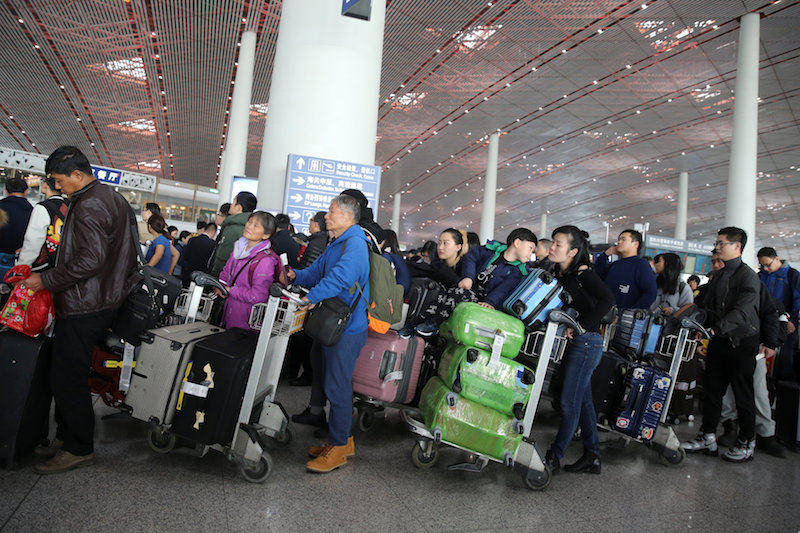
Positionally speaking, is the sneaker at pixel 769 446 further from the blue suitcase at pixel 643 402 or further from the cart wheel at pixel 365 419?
the cart wheel at pixel 365 419

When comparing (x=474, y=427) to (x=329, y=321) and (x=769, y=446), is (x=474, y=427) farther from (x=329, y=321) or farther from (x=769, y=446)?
(x=769, y=446)

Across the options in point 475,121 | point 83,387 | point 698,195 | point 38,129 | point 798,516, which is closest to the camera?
point 83,387

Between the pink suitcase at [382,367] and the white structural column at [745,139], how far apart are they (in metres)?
11.8

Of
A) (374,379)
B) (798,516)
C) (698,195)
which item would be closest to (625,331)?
(798,516)

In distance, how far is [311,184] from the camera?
20.3 ft

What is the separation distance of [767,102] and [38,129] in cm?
3546

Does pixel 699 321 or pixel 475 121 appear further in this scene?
pixel 475 121

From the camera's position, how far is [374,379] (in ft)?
11.5

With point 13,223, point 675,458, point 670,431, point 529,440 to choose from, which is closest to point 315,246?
point 529,440

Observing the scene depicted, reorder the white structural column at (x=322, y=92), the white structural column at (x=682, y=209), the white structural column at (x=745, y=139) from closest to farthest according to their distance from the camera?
the white structural column at (x=322, y=92)
the white structural column at (x=745, y=139)
the white structural column at (x=682, y=209)

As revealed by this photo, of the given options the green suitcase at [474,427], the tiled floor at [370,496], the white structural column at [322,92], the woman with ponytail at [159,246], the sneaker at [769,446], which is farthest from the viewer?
the white structural column at [322,92]

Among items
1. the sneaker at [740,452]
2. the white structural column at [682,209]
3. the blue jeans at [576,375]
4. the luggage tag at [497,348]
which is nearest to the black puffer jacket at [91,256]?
the luggage tag at [497,348]

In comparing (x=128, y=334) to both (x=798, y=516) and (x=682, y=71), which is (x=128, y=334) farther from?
(x=682, y=71)

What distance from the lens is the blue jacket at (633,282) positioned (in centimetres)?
445
